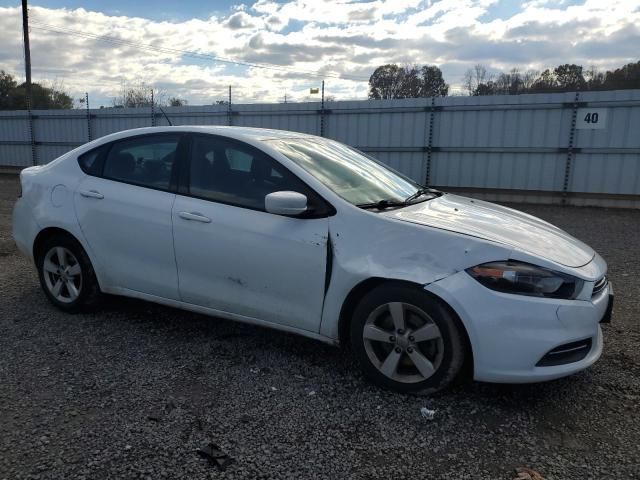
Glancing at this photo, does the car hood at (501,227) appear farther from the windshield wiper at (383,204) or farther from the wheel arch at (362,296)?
the wheel arch at (362,296)

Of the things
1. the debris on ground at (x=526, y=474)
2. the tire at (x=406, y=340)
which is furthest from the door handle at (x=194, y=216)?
the debris on ground at (x=526, y=474)

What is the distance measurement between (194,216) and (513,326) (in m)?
2.13

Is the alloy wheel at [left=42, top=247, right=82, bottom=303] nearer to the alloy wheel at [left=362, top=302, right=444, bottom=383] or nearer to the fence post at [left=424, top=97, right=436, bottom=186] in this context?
the alloy wheel at [left=362, top=302, right=444, bottom=383]

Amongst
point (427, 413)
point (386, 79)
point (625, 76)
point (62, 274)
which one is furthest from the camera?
point (386, 79)

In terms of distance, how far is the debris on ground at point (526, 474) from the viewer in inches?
92.1

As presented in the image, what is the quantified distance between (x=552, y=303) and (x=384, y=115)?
10635mm

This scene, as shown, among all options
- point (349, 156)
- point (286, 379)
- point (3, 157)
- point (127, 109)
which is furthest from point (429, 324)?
point (3, 157)

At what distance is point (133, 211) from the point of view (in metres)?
3.80

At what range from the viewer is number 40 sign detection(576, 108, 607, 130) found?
35.6ft

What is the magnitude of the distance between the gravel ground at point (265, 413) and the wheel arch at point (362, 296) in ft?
0.88

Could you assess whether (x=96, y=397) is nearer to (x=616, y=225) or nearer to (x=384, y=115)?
(x=616, y=225)

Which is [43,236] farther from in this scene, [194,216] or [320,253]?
[320,253]

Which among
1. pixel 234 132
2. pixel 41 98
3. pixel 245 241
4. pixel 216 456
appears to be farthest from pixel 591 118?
pixel 41 98

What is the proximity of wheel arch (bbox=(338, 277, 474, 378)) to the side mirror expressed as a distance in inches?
22.8
